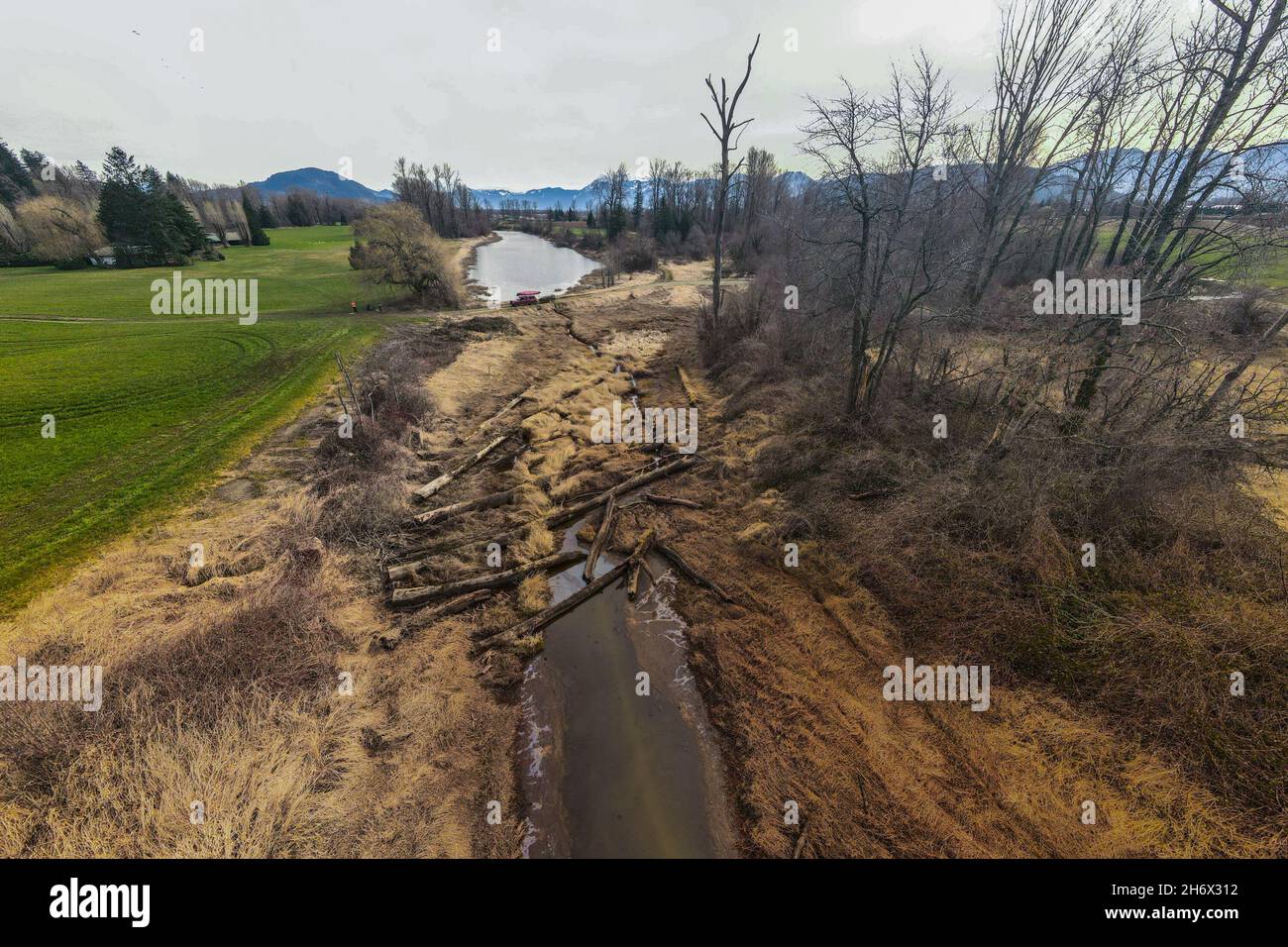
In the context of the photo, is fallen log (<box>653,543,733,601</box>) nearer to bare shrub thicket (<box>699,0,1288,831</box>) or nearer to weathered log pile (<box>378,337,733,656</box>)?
weathered log pile (<box>378,337,733,656</box>)

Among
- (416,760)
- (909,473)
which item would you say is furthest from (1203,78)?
(416,760)

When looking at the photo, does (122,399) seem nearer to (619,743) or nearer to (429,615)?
(429,615)

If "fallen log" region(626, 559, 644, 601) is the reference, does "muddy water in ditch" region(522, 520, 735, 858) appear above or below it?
below

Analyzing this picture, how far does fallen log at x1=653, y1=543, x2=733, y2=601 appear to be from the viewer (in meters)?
10.2

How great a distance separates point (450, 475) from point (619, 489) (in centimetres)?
523

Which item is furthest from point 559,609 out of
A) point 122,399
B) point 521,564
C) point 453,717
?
point 122,399

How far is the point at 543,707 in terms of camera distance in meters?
8.20

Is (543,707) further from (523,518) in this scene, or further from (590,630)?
(523,518)

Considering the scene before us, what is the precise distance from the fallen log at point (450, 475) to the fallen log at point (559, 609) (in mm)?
5479

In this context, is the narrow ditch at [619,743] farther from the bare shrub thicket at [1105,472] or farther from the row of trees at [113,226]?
the row of trees at [113,226]

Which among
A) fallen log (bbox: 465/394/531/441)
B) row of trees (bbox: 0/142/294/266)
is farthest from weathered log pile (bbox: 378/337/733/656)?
row of trees (bbox: 0/142/294/266)

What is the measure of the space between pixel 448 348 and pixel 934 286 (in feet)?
76.5

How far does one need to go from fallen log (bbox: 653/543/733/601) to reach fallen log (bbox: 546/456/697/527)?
8.39 ft

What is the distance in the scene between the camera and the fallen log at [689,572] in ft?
33.5
